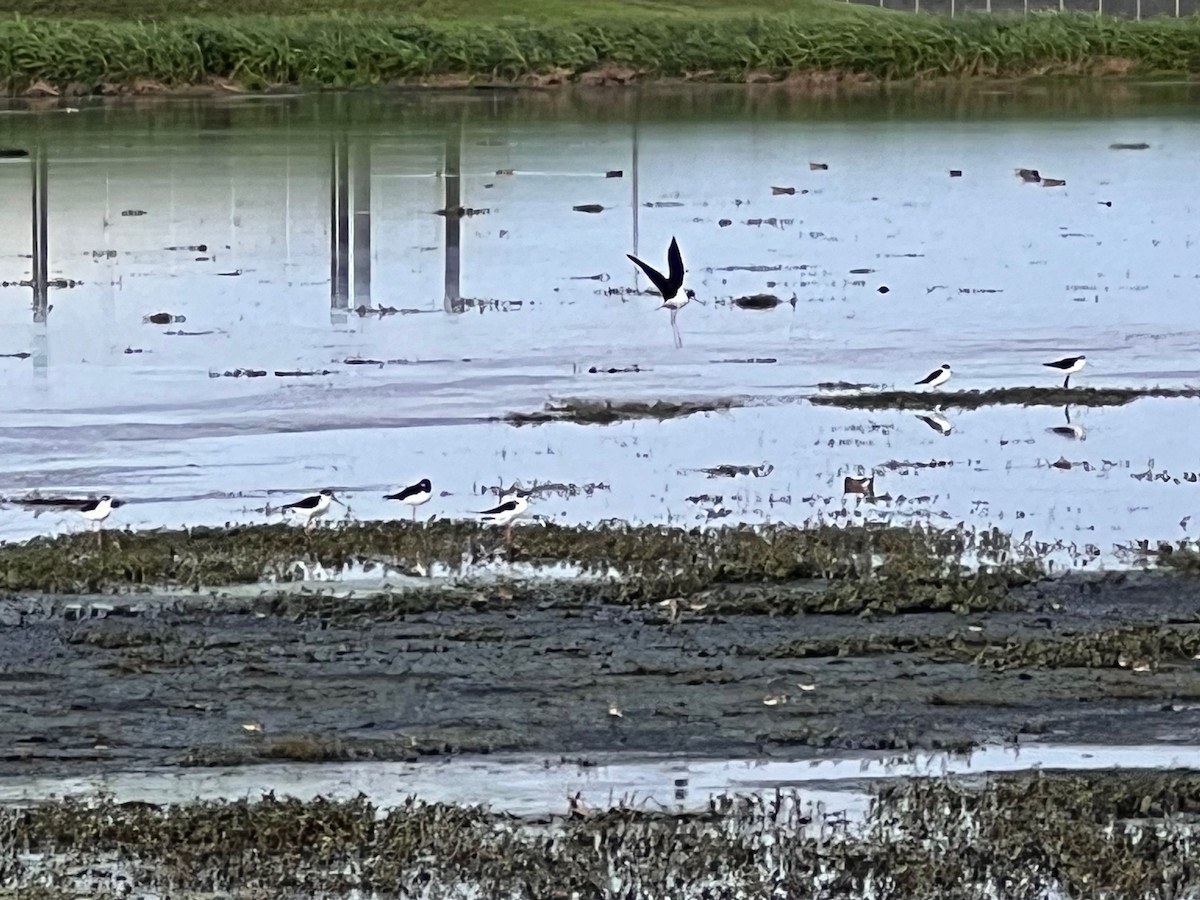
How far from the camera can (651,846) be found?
8.60 meters

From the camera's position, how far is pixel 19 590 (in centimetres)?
1220

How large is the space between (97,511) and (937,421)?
678cm

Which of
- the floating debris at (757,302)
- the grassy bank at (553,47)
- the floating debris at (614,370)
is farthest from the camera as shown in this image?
the grassy bank at (553,47)

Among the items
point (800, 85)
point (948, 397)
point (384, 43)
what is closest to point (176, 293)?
point (948, 397)

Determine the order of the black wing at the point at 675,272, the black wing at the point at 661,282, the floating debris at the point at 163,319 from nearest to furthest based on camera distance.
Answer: the black wing at the point at 661,282 → the black wing at the point at 675,272 → the floating debris at the point at 163,319

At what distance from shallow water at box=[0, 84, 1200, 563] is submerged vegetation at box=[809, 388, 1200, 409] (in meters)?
0.35

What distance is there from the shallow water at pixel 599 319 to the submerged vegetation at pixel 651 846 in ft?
15.7

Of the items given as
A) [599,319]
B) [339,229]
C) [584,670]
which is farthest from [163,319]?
[584,670]

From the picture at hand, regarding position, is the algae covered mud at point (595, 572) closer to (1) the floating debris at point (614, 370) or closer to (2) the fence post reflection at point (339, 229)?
(1) the floating debris at point (614, 370)

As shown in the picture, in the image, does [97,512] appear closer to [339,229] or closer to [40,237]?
[40,237]

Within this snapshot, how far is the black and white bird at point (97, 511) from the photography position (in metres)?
13.4

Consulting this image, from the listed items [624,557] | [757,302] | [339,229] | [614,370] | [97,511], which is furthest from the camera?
[339,229]

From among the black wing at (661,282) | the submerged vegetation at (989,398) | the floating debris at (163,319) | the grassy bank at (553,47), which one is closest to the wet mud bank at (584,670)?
the submerged vegetation at (989,398)

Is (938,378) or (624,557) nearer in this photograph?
(624,557)
